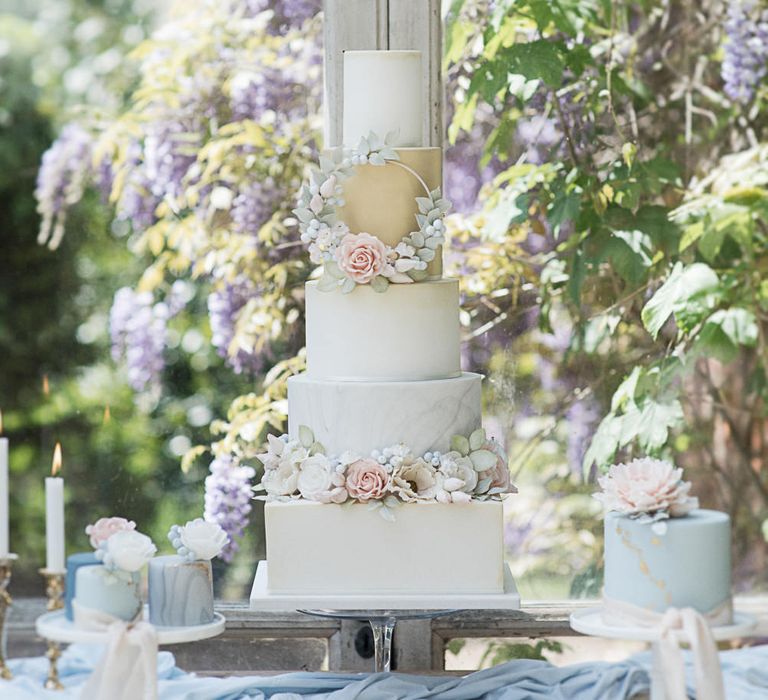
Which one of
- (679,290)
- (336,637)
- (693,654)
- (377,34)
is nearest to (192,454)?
(336,637)

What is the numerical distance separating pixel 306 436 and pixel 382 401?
0.47 ft

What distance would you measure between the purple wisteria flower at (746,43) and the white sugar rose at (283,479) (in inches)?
54.8

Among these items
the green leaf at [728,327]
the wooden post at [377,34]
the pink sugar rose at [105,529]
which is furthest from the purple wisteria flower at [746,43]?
the pink sugar rose at [105,529]

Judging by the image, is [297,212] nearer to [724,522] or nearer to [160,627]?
[160,627]

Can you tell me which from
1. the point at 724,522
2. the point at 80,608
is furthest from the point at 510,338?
the point at 80,608

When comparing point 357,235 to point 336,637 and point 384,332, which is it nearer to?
point 384,332

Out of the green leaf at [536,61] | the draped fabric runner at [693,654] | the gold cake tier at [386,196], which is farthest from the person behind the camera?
the green leaf at [536,61]

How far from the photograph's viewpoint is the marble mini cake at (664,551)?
184cm

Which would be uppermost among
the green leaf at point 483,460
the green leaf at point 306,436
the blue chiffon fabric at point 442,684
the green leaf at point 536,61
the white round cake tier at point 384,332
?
the green leaf at point 536,61

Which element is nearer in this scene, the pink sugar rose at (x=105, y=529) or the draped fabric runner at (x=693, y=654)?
the draped fabric runner at (x=693, y=654)

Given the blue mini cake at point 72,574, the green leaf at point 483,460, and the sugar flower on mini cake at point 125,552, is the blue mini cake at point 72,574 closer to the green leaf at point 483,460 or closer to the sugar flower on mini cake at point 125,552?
the sugar flower on mini cake at point 125,552

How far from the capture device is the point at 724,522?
6.15 feet

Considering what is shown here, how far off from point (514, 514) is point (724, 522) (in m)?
1.01

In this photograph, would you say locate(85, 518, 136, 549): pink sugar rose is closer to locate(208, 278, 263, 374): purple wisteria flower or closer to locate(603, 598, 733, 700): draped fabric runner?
locate(603, 598, 733, 700): draped fabric runner
